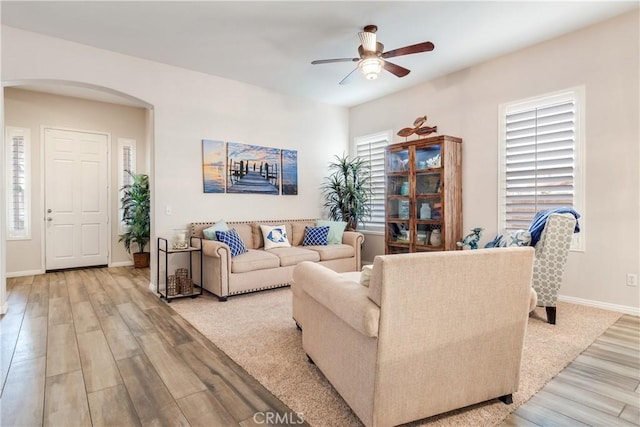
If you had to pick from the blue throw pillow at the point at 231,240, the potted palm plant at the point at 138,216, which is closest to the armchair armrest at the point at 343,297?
the blue throw pillow at the point at 231,240

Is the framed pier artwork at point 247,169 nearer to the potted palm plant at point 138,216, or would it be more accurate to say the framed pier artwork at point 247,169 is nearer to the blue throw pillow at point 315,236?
the blue throw pillow at point 315,236

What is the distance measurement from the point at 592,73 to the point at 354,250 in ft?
11.3

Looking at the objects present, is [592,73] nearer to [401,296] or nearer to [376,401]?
[401,296]

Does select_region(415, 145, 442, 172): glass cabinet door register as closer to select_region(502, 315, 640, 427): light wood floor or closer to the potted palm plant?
select_region(502, 315, 640, 427): light wood floor

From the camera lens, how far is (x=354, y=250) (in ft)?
16.5

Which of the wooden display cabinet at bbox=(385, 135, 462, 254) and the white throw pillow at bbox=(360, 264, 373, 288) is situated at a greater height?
the wooden display cabinet at bbox=(385, 135, 462, 254)

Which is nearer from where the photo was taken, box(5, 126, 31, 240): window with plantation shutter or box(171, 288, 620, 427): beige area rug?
box(171, 288, 620, 427): beige area rug

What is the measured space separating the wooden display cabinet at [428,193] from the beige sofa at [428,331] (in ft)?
8.88

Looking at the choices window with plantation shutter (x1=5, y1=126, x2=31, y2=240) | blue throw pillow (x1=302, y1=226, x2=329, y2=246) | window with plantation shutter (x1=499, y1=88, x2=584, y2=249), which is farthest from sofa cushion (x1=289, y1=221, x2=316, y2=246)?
window with plantation shutter (x1=5, y1=126, x2=31, y2=240)

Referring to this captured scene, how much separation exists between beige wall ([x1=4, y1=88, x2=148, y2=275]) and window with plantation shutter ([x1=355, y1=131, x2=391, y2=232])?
4.22 m

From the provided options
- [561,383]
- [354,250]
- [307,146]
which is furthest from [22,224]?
[561,383]

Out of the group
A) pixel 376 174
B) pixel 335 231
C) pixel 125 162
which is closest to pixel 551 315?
pixel 335 231

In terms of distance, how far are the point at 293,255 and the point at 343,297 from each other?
2.79m

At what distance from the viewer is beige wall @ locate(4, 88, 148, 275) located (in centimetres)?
516
